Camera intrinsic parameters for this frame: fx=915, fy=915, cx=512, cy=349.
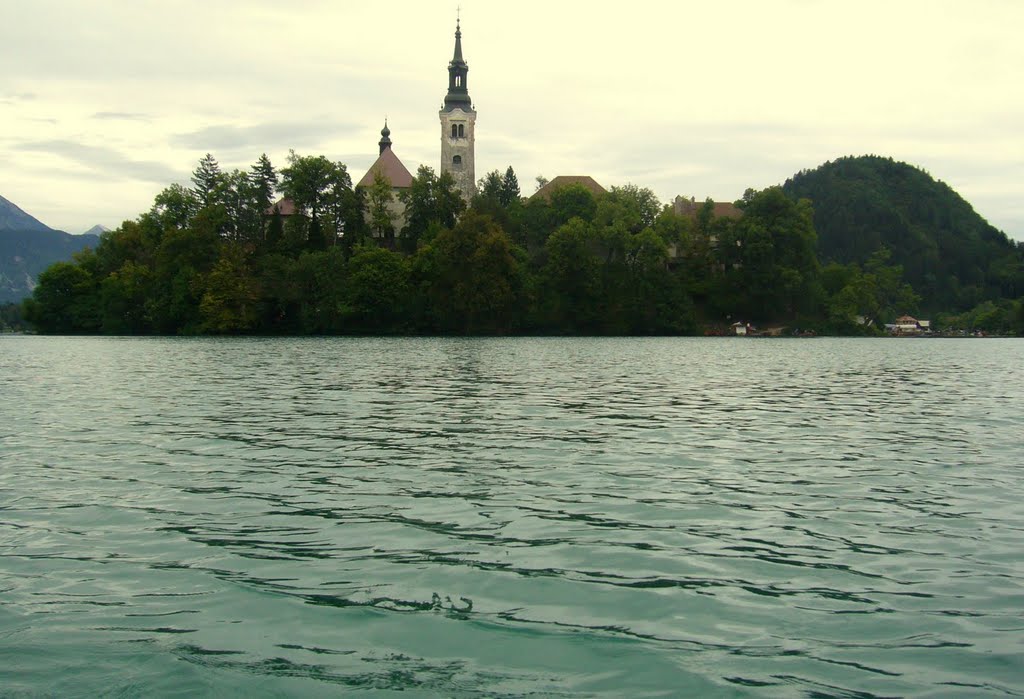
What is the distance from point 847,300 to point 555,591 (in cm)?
12489

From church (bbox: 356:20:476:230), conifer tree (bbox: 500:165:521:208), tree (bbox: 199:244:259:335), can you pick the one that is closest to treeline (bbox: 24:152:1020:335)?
tree (bbox: 199:244:259:335)

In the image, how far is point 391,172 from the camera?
136 meters

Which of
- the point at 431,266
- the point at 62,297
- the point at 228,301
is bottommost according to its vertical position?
the point at 228,301

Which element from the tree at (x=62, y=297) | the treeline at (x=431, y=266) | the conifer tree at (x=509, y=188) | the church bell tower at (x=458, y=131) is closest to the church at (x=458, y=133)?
the church bell tower at (x=458, y=131)

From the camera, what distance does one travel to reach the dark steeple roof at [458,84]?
141 metres

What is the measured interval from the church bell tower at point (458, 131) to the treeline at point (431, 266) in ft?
59.9

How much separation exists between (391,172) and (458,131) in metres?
13.5

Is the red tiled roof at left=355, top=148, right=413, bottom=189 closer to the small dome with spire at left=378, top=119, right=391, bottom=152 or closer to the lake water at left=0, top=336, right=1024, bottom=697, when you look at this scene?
the small dome with spire at left=378, top=119, right=391, bottom=152

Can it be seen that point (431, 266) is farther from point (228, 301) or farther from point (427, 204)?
point (228, 301)

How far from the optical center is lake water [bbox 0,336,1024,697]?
607 cm

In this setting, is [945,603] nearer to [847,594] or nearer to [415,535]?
[847,594]

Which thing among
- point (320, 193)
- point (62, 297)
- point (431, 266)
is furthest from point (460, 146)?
point (62, 297)

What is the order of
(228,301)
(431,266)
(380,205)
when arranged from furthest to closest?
(380,205) → (431,266) → (228,301)

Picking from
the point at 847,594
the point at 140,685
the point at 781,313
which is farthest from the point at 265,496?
the point at 781,313
